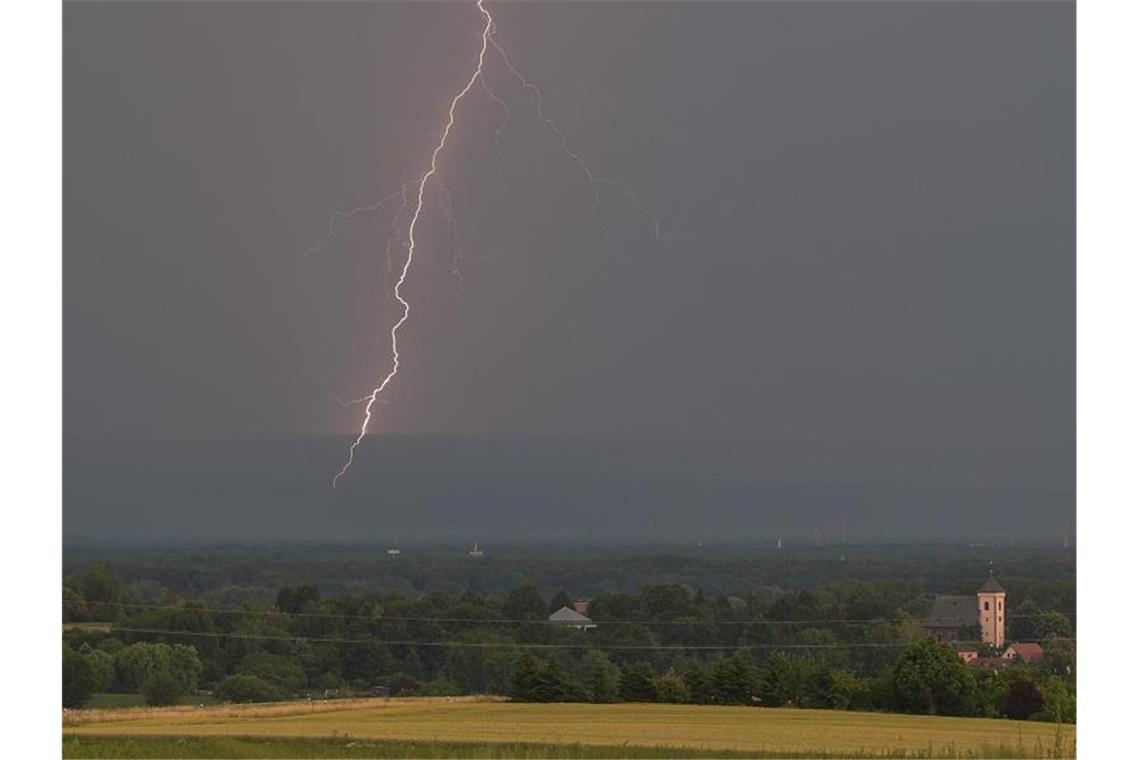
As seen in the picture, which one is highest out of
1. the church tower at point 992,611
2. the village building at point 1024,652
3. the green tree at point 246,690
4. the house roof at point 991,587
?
the house roof at point 991,587

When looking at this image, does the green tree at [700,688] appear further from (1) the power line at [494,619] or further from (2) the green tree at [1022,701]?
(1) the power line at [494,619]

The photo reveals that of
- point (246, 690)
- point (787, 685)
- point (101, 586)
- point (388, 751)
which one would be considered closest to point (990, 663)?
point (787, 685)

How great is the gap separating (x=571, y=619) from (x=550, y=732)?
22.7ft

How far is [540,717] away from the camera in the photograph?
16125mm

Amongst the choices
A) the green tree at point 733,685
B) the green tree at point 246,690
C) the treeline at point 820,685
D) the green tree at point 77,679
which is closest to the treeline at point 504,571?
the green tree at point 246,690

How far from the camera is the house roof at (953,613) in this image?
21422 millimetres

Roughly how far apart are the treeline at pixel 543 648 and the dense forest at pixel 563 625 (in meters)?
0.03

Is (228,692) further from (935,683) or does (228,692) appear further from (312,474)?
(935,683)

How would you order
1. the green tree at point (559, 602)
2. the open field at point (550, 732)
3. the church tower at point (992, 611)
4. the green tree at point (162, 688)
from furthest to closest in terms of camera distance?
1. the green tree at point (559, 602)
2. the church tower at point (992, 611)
3. the green tree at point (162, 688)
4. the open field at point (550, 732)

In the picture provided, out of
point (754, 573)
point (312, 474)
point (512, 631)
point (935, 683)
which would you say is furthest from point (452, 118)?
point (754, 573)

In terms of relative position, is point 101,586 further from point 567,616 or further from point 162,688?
point 567,616

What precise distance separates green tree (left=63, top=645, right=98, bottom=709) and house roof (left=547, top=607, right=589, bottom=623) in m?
6.77
